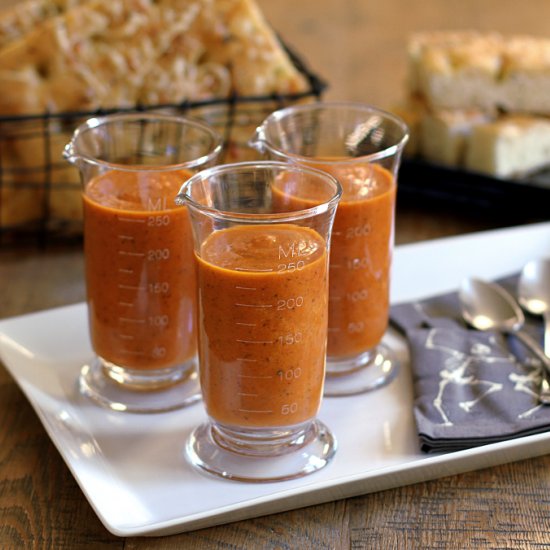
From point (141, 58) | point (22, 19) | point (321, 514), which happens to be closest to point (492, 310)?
point (321, 514)

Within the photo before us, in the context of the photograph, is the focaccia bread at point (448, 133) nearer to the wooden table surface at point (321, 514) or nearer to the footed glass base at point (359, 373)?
the footed glass base at point (359, 373)

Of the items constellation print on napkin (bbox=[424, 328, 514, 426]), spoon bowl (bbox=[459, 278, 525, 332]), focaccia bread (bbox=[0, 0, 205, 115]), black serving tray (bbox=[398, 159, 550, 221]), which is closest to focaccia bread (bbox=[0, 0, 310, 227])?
focaccia bread (bbox=[0, 0, 205, 115])

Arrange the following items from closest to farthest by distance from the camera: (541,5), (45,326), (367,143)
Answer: (367,143) < (45,326) < (541,5)

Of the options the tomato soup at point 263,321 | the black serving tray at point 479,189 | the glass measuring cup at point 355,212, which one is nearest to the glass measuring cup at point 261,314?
the tomato soup at point 263,321

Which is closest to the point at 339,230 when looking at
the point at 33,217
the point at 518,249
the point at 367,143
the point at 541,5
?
the point at 367,143

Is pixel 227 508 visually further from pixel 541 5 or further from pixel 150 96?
pixel 541 5

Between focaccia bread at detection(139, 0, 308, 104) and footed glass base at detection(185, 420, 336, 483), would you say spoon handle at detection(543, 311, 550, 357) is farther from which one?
focaccia bread at detection(139, 0, 308, 104)
